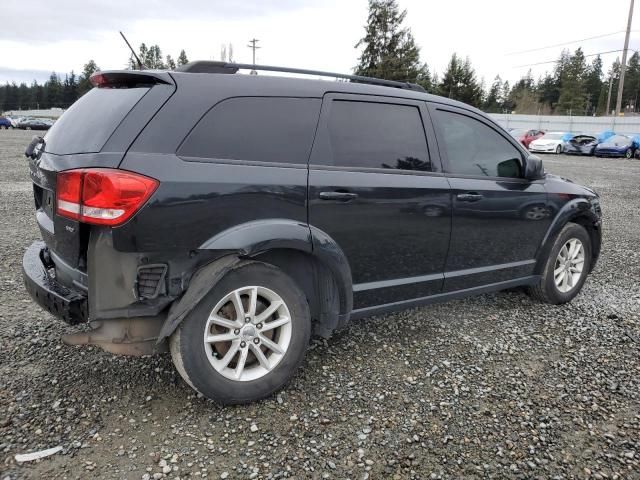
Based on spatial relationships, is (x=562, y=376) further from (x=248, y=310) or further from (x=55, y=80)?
(x=55, y=80)

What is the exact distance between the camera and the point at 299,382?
10.3 feet

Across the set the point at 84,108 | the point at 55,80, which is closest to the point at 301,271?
the point at 84,108

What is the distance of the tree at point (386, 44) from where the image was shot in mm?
50281

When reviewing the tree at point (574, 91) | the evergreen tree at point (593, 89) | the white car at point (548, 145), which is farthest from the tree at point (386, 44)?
the evergreen tree at point (593, 89)

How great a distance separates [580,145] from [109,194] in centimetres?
3175

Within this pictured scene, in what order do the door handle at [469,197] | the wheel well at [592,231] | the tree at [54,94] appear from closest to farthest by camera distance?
1. the door handle at [469,197]
2. the wheel well at [592,231]
3. the tree at [54,94]

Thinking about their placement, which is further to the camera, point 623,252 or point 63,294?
point 623,252

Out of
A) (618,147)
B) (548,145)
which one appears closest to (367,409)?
(618,147)

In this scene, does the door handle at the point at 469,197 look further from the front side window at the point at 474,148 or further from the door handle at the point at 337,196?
the door handle at the point at 337,196

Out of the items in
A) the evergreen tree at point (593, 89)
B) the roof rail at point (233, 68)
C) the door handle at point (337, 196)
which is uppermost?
the evergreen tree at point (593, 89)

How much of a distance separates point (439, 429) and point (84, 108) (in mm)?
2720

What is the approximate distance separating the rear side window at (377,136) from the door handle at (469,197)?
12.8 inches

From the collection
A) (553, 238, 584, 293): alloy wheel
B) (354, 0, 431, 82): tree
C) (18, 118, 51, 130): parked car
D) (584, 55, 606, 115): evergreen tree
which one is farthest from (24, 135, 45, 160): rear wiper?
(584, 55, 606, 115): evergreen tree

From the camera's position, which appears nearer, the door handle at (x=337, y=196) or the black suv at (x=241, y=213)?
the black suv at (x=241, y=213)
